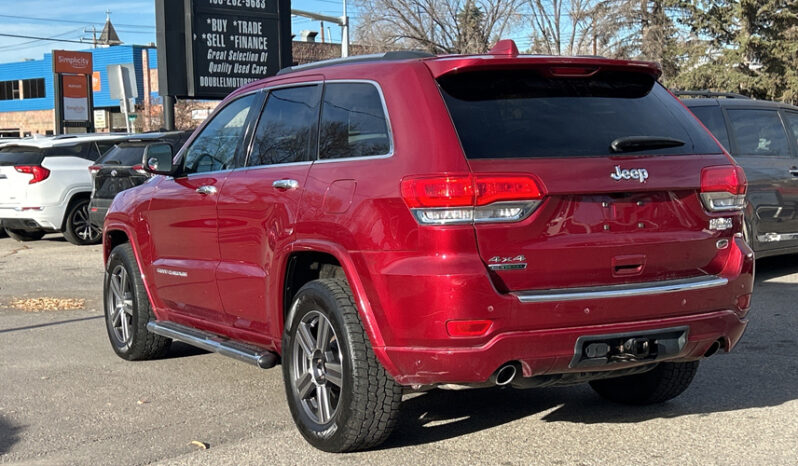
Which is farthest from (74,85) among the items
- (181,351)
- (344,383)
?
(344,383)

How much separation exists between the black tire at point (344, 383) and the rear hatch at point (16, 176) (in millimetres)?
11856

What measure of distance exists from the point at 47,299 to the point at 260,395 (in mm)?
4965

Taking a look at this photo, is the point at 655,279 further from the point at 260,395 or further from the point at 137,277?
the point at 137,277

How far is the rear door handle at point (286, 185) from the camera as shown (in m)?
4.98

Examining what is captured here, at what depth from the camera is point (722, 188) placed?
4742 millimetres

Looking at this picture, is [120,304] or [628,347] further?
[120,304]

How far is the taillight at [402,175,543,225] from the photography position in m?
4.12

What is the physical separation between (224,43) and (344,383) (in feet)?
50.0

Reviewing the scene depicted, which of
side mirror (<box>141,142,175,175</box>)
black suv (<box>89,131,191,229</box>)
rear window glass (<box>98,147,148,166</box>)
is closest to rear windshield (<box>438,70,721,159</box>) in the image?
side mirror (<box>141,142,175,175</box>)

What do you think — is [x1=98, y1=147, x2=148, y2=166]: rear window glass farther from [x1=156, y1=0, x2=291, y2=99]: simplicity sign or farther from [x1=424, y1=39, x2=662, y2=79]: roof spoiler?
[x1=424, y1=39, x2=662, y2=79]: roof spoiler

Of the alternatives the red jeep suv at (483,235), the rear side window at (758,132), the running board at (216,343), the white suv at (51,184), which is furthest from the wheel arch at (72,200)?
the red jeep suv at (483,235)

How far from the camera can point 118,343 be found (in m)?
7.15

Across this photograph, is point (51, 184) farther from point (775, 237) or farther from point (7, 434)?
point (7, 434)

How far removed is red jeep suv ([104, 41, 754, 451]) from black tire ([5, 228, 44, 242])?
13.0 metres
